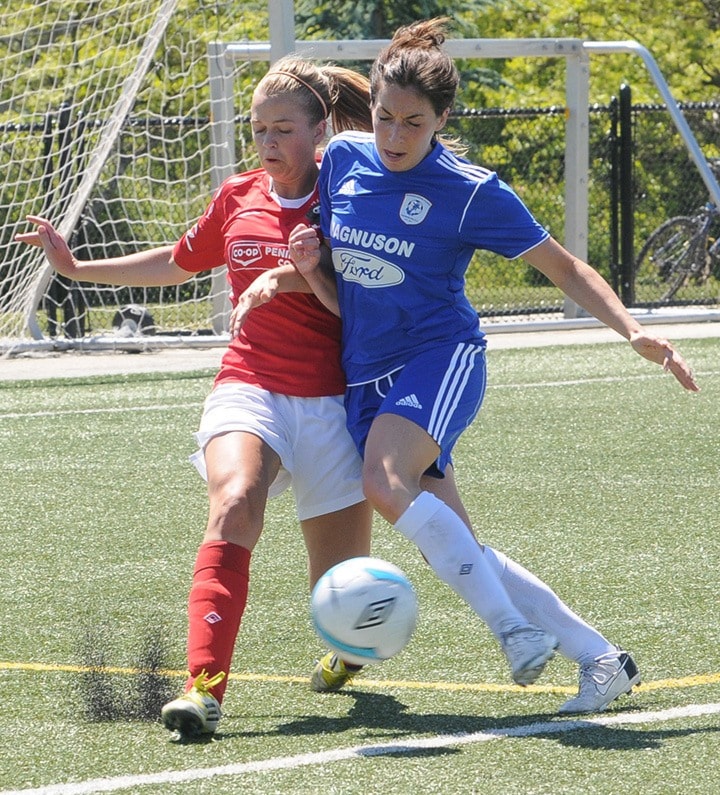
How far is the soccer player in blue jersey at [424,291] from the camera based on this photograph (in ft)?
13.1

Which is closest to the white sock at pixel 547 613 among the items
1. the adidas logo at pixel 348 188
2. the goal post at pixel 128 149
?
the adidas logo at pixel 348 188

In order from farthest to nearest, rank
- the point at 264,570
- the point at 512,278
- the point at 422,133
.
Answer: the point at 512,278 → the point at 264,570 → the point at 422,133

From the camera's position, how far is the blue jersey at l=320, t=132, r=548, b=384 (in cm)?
408

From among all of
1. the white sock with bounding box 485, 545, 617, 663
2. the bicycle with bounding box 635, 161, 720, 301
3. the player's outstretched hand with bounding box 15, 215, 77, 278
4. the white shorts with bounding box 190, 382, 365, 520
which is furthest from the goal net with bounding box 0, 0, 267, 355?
the white sock with bounding box 485, 545, 617, 663

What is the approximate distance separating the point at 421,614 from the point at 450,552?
4.55 feet

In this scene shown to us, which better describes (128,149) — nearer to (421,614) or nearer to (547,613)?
(421,614)

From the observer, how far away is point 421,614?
5.22m

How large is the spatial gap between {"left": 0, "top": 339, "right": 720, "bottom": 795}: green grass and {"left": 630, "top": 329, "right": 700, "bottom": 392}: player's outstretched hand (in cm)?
89

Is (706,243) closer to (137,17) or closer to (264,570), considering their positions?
(137,17)

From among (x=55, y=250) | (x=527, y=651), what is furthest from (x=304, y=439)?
(x=55, y=250)

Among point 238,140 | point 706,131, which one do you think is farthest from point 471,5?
point 238,140

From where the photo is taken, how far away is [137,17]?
43.1 feet

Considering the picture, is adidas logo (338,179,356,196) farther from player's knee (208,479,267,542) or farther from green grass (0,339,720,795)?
green grass (0,339,720,795)

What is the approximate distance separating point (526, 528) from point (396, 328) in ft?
8.70
